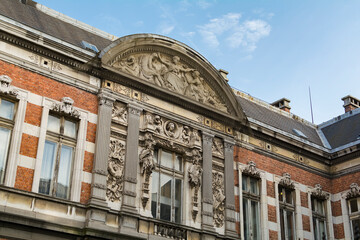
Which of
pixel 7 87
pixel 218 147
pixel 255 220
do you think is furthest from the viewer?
pixel 255 220

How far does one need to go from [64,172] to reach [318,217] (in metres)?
11.1

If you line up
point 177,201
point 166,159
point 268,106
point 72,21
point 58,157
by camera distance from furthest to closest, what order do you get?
point 268,106
point 72,21
point 166,159
point 177,201
point 58,157

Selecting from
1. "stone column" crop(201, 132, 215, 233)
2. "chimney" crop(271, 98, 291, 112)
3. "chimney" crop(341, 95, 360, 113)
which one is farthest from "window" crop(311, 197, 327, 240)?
"chimney" crop(341, 95, 360, 113)

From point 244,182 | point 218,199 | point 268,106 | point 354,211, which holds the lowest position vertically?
point 218,199

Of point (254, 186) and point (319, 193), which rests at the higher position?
point (319, 193)

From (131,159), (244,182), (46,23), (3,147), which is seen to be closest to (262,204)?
(244,182)

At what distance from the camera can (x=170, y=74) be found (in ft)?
61.6

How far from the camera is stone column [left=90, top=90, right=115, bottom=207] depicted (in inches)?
602

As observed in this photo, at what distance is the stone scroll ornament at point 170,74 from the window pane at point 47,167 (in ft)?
11.3

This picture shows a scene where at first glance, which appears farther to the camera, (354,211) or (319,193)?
(319,193)

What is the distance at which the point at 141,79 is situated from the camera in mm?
17547

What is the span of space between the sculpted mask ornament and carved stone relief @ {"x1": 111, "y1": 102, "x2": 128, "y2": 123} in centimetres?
1021

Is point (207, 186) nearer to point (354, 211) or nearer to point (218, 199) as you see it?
point (218, 199)

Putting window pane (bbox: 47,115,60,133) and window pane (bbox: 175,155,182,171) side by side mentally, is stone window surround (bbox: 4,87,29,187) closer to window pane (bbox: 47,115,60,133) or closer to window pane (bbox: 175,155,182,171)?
window pane (bbox: 47,115,60,133)
